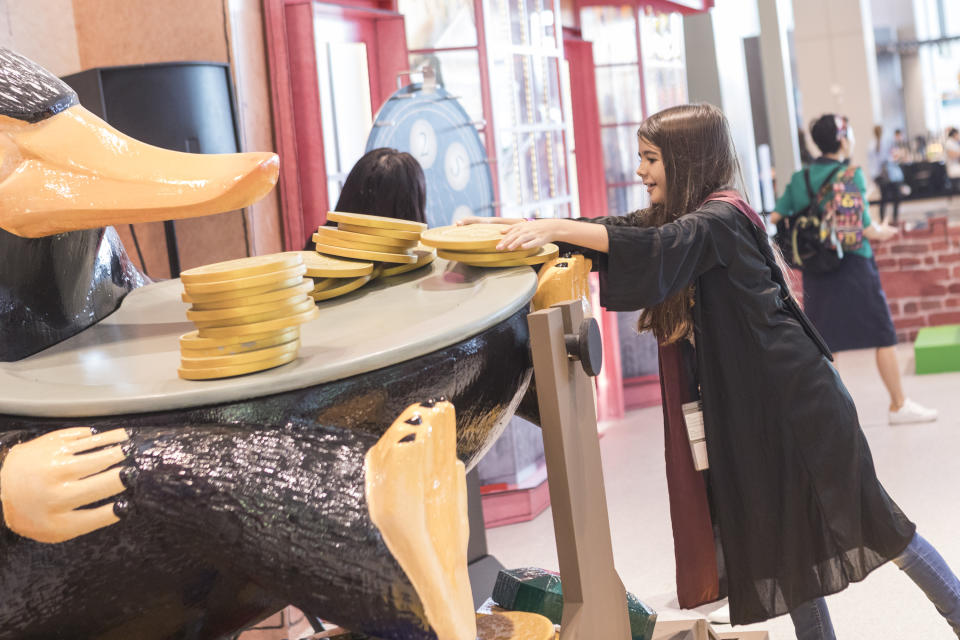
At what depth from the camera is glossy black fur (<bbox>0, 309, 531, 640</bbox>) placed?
0.95 metres

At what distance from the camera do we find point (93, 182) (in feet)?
3.75

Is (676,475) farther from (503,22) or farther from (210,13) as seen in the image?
(503,22)

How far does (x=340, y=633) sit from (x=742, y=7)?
12.6m

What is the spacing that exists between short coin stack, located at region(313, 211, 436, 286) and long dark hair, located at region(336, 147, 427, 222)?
3.34ft

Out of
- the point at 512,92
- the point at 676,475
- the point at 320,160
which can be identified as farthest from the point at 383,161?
the point at 512,92

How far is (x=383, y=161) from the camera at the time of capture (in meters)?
2.59

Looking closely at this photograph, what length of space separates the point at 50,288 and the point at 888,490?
3.56 meters

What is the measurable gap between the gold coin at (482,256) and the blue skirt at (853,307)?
3.20 m

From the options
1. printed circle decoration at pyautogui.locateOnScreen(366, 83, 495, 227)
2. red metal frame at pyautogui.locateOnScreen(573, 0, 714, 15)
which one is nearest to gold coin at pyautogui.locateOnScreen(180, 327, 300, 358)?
printed circle decoration at pyautogui.locateOnScreen(366, 83, 495, 227)

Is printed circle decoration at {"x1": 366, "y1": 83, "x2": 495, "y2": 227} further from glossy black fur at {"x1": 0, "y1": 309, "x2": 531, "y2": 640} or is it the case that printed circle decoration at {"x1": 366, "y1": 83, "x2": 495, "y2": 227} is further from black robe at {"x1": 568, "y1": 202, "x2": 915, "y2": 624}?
glossy black fur at {"x1": 0, "y1": 309, "x2": 531, "y2": 640}

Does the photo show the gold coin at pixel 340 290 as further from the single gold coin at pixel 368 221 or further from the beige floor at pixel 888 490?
the beige floor at pixel 888 490

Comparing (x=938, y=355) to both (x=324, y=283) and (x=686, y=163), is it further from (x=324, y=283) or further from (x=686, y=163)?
(x=324, y=283)

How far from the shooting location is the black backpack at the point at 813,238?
185 inches

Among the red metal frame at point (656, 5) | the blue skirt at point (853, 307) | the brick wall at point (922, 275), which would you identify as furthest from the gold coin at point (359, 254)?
the brick wall at point (922, 275)
